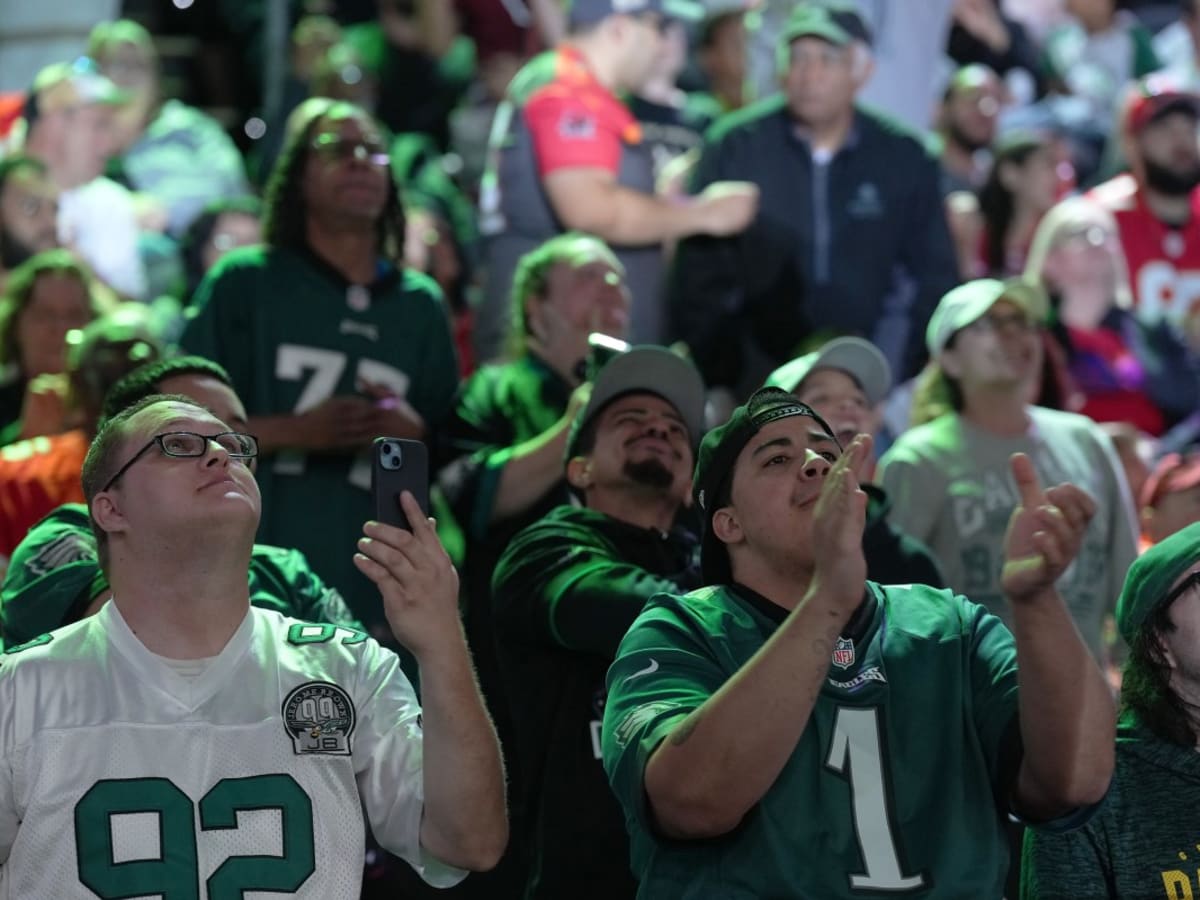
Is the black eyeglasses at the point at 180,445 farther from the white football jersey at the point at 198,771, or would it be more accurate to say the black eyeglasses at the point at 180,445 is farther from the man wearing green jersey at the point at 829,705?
the man wearing green jersey at the point at 829,705

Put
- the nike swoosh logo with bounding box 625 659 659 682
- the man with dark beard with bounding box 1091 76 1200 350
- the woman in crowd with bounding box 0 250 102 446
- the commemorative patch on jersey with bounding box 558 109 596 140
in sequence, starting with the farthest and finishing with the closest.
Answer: the man with dark beard with bounding box 1091 76 1200 350
the commemorative patch on jersey with bounding box 558 109 596 140
the woman in crowd with bounding box 0 250 102 446
the nike swoosh logo with bounding box 625 659 659 682

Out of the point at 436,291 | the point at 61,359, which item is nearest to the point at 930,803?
the point at 436,291

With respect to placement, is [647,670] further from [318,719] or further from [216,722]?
[216,722]

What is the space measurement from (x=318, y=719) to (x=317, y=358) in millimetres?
2409

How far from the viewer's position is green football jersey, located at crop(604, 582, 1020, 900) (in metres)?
3.60

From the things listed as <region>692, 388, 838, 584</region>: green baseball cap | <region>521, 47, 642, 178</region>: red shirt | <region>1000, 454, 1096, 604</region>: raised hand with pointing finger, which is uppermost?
<region>1000, 454, 1096, 604</region>: raised hand with pointing finger

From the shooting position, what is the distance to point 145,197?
9.16 meters

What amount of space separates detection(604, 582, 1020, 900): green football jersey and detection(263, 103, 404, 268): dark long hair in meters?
2.69

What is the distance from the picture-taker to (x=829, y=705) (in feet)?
12.3

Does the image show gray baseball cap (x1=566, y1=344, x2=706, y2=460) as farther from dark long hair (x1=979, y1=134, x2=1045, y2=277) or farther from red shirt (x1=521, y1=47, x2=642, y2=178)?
dark long hair (x1=979, y1=134, x2=1045, y2=277)

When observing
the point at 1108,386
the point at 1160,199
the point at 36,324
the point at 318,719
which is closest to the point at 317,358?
the point at 36,324

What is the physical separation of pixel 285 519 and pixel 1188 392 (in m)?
4.02

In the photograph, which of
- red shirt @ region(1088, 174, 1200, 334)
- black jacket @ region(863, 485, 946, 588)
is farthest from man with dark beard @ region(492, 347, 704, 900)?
red shirt @ region(1088, 174, 1200, 334)

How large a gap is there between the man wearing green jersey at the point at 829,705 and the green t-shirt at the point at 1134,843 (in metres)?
0.41
